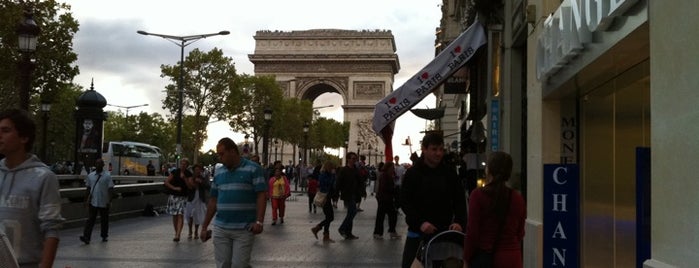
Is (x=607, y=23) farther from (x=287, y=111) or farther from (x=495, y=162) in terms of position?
(x=287, y=111)

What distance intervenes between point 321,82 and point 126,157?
136 feet

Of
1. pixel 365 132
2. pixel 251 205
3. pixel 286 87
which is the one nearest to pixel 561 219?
pixel 251 205

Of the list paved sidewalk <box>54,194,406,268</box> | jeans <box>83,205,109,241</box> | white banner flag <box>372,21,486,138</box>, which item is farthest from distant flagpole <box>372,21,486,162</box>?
jeans <box>83,205,109,241</box>

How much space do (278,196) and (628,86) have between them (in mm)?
13873

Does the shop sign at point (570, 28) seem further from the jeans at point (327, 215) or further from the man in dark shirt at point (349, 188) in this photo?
the man in dark shirt at point (349, 188)

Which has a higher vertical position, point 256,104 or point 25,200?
point 256,104

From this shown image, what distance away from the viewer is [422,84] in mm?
14844

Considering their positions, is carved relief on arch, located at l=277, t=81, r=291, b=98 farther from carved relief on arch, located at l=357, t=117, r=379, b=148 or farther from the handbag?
the handbag

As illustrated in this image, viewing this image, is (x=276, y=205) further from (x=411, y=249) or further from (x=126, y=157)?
(x=126, y=157)

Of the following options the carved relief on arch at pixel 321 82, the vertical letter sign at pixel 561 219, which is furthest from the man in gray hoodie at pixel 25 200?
the carved relief on arch at pixel 321 82

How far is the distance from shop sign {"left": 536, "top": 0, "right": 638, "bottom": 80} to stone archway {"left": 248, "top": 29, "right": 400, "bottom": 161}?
86.5 m

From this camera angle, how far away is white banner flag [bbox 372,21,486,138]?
543 inches

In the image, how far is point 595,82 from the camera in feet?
28.2

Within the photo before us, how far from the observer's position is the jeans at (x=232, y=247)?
7336 mm
